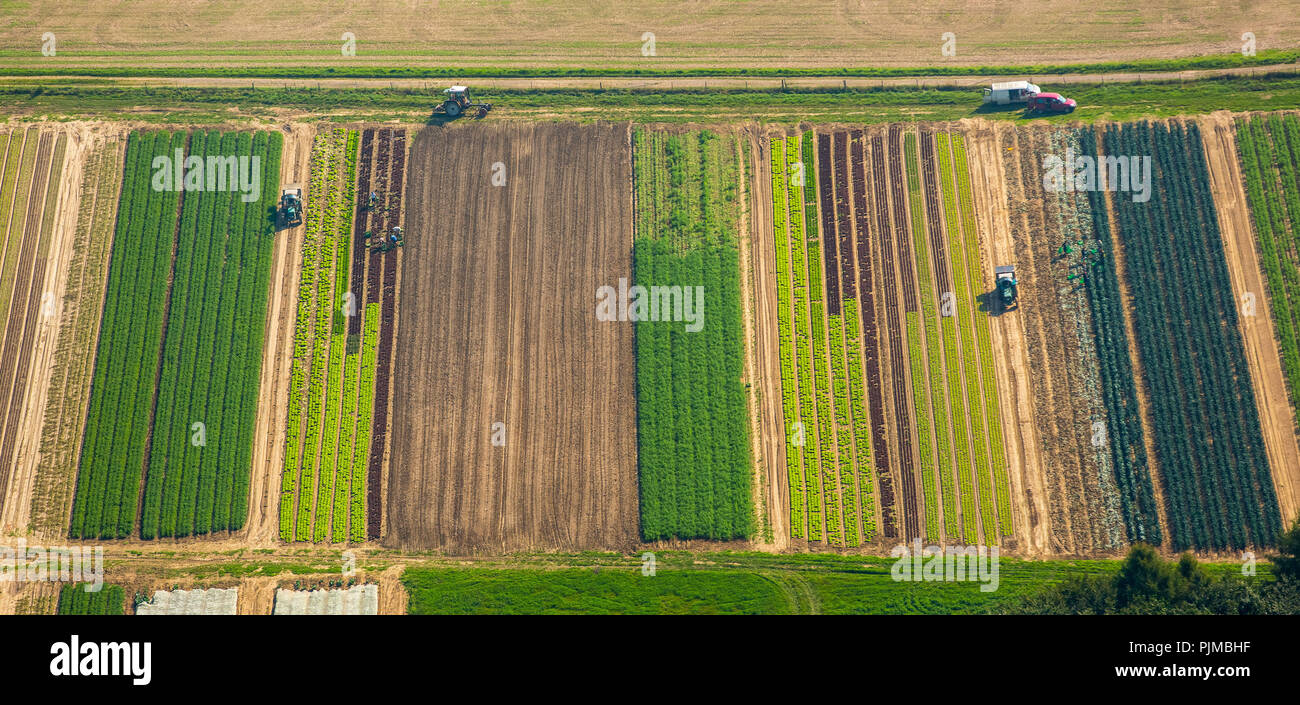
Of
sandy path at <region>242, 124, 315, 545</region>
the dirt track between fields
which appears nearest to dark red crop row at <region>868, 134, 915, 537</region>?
the dirt track between fields

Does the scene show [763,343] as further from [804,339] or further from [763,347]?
[804,339]

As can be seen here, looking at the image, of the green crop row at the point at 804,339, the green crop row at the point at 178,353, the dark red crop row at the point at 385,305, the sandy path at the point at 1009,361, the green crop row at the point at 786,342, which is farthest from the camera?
the dark red crop row at the point at 385,305

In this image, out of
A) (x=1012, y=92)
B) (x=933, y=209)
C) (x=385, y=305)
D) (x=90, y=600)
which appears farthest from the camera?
(x=1012, y=92)

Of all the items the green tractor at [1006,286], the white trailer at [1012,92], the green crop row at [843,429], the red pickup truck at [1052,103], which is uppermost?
the white trailer at [1012,92]

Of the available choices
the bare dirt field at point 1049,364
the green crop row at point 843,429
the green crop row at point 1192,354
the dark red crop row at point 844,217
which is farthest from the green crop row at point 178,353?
the green crop row at point 1192,354

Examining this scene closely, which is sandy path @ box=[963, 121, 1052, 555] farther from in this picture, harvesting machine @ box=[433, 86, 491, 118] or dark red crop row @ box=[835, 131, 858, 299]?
harvesting machine @ box=[433, 86, 491, 118]

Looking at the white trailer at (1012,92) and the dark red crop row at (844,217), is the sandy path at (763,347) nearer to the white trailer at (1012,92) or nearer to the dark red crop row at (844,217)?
Result: the dark red crop row at (844,217)

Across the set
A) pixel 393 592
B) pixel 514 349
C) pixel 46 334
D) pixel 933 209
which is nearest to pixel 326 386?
pixel 514 349
